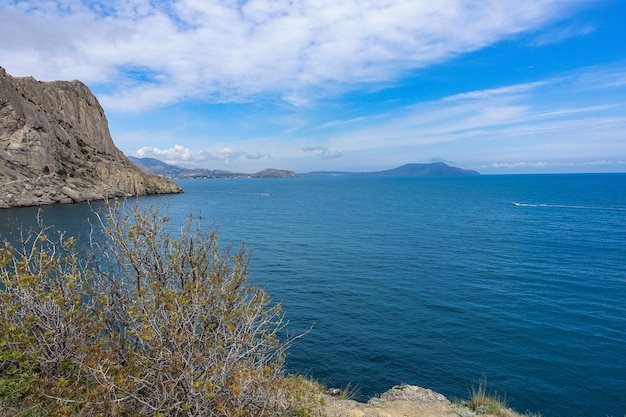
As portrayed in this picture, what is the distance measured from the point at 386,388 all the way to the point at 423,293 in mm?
14121

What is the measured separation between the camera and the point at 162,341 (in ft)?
24.9

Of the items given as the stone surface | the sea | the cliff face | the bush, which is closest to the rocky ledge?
the stone surface

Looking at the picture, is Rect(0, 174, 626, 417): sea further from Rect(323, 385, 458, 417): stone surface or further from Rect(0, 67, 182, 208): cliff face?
Rect(0, 67, 182, 208): cliff face

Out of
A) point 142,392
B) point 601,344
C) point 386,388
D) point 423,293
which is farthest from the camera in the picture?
point 423,293

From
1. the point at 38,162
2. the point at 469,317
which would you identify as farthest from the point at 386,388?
the point at 38,162

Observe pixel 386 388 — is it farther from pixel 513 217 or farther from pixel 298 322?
pixel 513 217

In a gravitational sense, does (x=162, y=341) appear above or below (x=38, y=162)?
below

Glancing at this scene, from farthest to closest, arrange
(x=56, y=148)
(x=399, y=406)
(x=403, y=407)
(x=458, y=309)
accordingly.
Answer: (x=56, y=148) → (x=458, y=309) → (x=399, y=406) → (x=403, y=407)

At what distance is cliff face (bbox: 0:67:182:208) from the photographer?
270ft

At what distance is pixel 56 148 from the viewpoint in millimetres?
98812

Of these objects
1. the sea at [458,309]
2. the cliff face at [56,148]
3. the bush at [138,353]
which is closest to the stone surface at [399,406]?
the sea at [458,309]

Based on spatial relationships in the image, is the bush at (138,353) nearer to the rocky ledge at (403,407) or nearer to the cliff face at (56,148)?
the rocky ledge at (403,407)

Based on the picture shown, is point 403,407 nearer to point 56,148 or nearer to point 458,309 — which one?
point 458,309

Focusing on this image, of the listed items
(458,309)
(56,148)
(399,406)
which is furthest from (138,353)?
(56,148)
